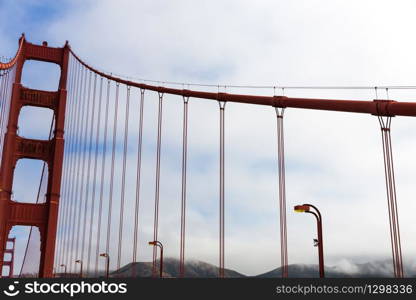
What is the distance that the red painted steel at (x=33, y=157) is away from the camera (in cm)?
2877

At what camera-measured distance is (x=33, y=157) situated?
101 ft

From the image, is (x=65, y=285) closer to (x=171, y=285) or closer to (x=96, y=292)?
(x=96, y=292)

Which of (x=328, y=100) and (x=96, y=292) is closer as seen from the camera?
(x=96, y=292)

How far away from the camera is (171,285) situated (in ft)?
41.8

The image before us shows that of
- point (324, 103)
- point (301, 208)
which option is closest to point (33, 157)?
point (301, 208)

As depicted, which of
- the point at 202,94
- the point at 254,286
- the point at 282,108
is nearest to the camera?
the point at 254,286

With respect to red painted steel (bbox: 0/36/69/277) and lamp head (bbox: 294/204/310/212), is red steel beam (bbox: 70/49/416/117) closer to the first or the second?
lamp head (bbox: 294/204/310/212)

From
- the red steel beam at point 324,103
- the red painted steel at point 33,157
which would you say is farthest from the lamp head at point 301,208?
the red painted steel at point 33,157

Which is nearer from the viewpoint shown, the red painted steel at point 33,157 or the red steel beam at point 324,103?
the red steel beam at point 324,103

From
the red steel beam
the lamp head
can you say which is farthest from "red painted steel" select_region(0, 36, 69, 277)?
the lamp head

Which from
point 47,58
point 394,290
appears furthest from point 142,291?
point 47,58

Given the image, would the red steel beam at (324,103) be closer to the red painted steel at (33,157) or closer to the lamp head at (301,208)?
the lamp head at (301,208)

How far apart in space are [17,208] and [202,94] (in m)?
13.0

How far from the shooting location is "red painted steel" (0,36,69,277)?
94.4ft
